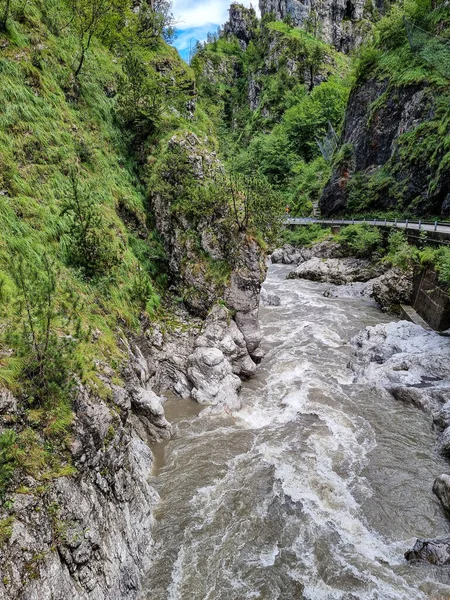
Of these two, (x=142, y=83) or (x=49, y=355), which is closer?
(x=49, y=355)

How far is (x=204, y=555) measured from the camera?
8273 millimetres

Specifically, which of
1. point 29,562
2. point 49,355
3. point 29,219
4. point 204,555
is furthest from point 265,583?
point 29,219

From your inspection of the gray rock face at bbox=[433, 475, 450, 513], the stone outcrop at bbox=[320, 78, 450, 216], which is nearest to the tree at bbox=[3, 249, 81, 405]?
the gray rock face at bbox=[433, 475, 450, 513]

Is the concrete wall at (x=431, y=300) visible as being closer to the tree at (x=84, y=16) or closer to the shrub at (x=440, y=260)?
the shrub at (x=440, y=260)

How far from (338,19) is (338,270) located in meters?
115

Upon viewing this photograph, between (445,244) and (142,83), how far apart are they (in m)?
21.1

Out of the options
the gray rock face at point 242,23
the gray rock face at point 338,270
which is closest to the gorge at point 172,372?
the gray rock face at point 338,270

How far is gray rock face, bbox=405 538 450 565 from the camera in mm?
8023

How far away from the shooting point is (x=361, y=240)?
36.3m

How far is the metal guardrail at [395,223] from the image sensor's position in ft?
84.9

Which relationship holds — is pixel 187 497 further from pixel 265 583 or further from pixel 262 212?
pixel 262 212

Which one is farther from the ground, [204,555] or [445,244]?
[445,244]

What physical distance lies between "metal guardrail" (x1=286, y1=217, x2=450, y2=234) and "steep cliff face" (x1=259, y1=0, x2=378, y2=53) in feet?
294

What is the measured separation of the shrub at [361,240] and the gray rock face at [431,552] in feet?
102
